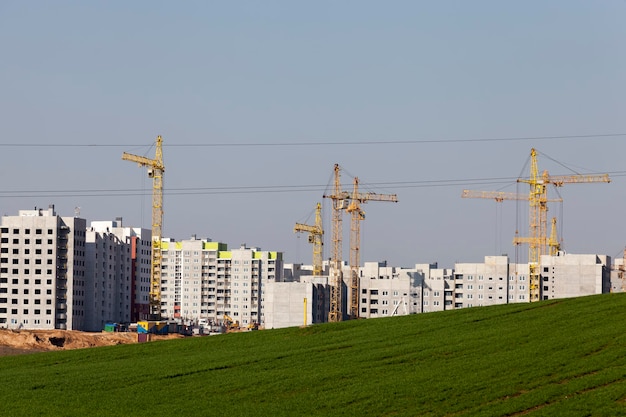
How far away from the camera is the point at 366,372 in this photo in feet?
182

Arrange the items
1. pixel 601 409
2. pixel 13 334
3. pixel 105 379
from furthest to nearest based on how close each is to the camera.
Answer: pixel 13 334 → pixel 105 379 → pixel 601 409

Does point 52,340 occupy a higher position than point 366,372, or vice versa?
point 366,372

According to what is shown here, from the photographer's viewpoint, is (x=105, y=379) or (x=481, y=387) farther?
(x=105, y=379)

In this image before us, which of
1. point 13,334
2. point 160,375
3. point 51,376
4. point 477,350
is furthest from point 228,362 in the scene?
point 13,334

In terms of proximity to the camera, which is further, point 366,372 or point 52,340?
point 52,340

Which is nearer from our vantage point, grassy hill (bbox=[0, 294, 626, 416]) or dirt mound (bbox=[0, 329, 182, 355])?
grassy hill (bbox=[0, 294, 626, 416])

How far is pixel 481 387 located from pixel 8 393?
21311mm

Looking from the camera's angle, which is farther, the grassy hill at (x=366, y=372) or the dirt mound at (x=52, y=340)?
the dirt mound at (x=52, y=340)

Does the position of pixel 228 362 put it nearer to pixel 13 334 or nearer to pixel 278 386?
pixel 278 386

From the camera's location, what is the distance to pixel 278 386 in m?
52.7

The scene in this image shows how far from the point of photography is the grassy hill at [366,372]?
46.2 meters

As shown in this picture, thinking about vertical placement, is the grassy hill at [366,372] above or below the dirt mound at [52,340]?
above

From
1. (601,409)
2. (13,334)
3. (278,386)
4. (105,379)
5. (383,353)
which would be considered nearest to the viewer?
(601,409)

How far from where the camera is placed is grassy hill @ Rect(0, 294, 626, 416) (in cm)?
4619
